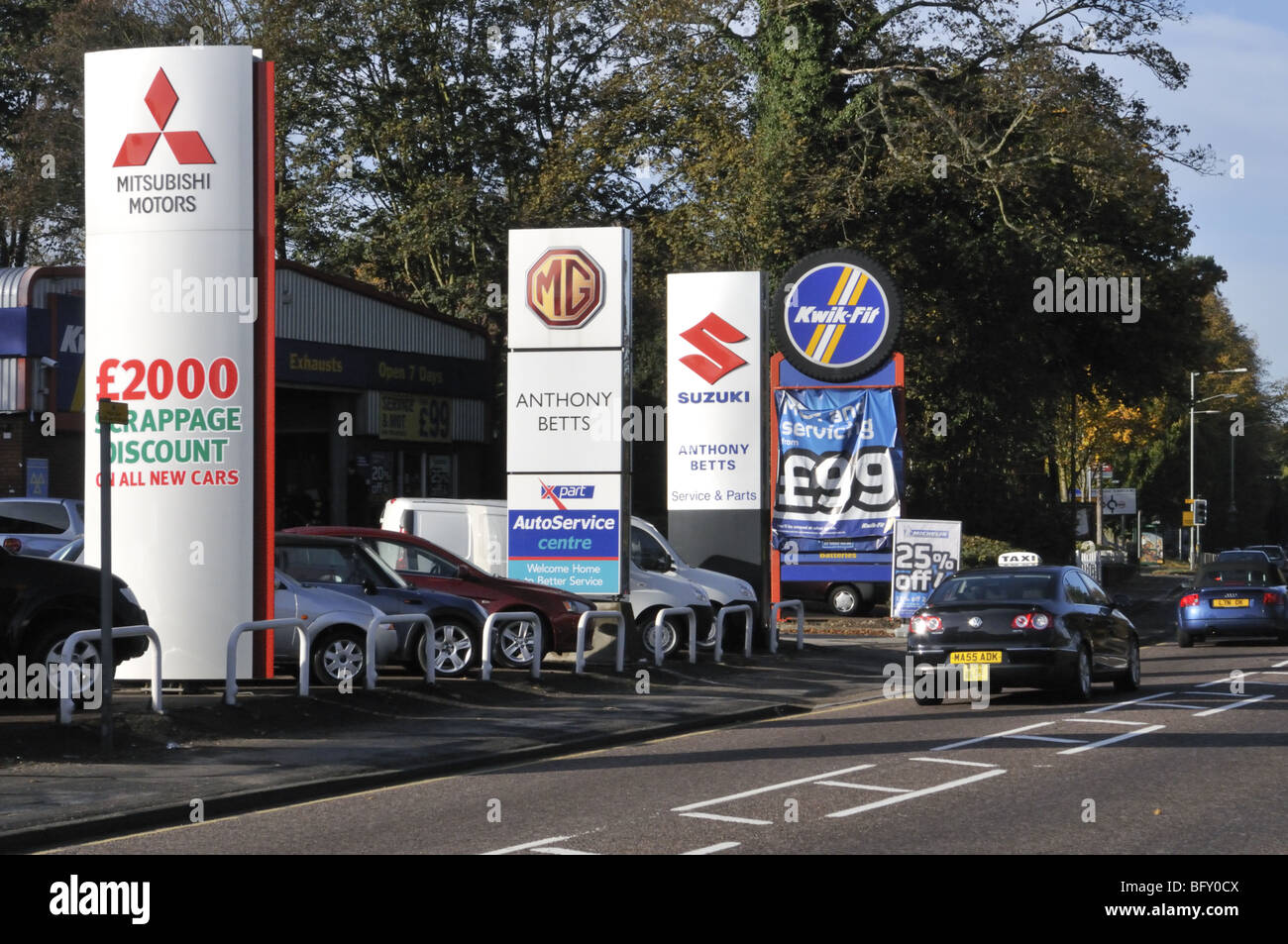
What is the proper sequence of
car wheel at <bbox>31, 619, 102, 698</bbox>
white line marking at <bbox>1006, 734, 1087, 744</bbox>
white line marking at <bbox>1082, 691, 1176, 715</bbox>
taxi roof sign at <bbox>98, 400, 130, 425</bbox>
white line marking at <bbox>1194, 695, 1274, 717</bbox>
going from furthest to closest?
white line marking at <bbox>1082, 691, 1176, 715</bbox> < white line marking at <bbox>1194, 695, 1274, 717</bbox> < white line marking at <bbox>1006, 734, 1087, 744</bbox> < car wheel at <bbox>31, 619, 102, 698</bbox> < taxi roof sign at <bbox>98, 400, 130, 425</bbox>

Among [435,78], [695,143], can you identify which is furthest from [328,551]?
[435,78]

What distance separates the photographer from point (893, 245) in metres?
37.2

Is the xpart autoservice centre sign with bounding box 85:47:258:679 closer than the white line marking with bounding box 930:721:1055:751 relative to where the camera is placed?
No

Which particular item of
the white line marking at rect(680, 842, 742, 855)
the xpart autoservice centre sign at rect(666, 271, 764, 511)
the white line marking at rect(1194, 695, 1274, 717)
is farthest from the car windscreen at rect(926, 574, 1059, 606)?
the white line marking at rect(680, 842, 742, 855)

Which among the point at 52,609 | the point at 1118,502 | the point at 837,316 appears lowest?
the point at 52,609

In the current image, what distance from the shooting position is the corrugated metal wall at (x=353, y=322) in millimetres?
35750

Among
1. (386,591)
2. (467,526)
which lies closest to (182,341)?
(386,591)

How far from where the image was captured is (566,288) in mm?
19656

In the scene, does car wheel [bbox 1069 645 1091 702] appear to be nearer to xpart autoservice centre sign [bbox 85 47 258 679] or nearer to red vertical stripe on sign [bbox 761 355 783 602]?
red vertical stripe on sign [bbox 761 355 783 602]

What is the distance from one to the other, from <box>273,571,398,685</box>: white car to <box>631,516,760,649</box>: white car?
619 cm

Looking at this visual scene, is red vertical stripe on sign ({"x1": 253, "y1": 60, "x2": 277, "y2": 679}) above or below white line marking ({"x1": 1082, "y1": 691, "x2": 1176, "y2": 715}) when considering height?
above

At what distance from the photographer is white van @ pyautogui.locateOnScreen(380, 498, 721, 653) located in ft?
71.4

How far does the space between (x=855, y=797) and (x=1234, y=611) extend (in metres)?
18.9

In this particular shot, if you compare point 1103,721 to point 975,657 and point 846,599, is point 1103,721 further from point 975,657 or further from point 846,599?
point 846,599
